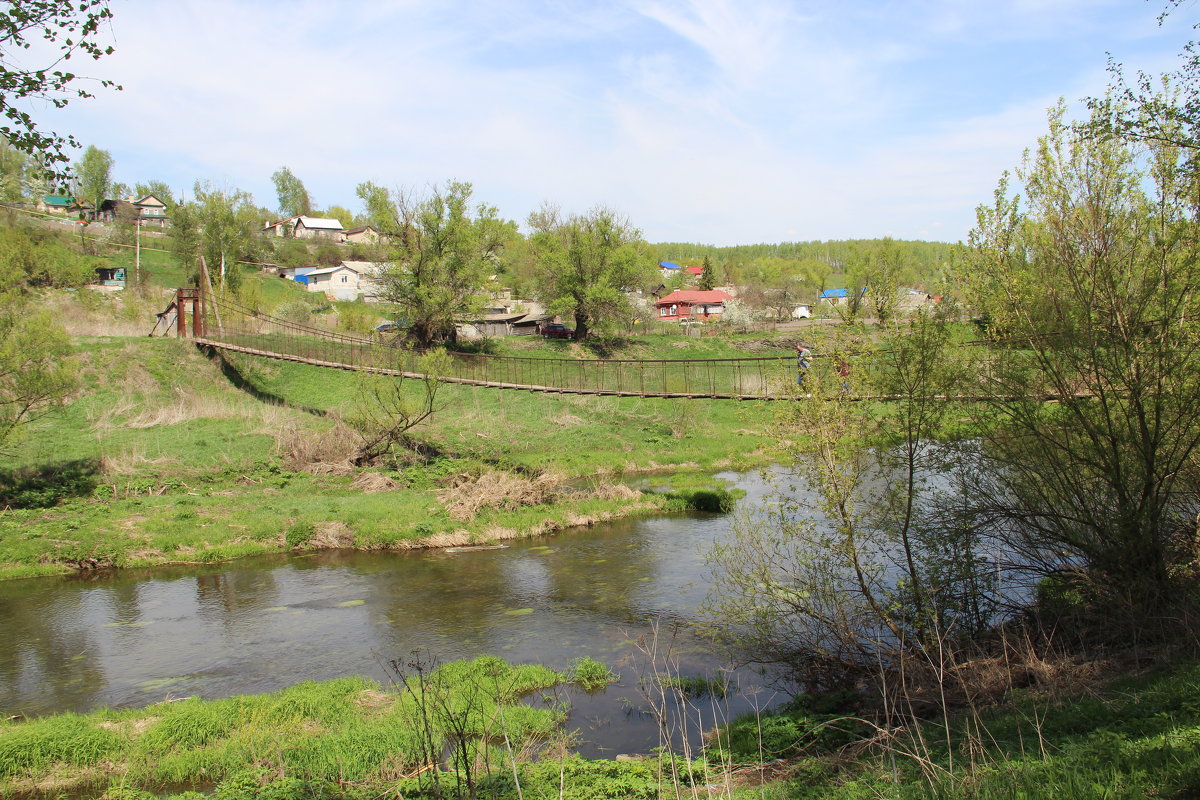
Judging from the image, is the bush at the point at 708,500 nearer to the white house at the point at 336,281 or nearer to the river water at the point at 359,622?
the river water at the point at 359,622

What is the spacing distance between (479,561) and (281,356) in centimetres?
1564

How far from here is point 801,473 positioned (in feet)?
26.0

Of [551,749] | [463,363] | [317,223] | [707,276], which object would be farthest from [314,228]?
[551,749]

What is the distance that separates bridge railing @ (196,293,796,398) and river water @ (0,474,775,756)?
723 cm

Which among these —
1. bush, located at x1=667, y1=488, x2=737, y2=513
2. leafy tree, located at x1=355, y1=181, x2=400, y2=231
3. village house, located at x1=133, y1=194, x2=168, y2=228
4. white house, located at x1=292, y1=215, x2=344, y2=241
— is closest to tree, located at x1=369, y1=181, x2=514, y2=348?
leafy tree, located at x1=355, y1=181, x2=400, y2=231

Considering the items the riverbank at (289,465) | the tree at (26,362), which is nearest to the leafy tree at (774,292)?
the riverbank at (289,465)

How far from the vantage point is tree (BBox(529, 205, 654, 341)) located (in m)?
41.8

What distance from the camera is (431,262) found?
3581 centimetres

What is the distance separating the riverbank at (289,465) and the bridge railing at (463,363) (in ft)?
3.12

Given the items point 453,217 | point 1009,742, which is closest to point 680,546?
point 1009,742

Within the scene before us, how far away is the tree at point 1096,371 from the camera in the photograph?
7770mm

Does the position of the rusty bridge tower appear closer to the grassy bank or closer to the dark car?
the dark car

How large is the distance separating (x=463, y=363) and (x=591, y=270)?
12.1 m

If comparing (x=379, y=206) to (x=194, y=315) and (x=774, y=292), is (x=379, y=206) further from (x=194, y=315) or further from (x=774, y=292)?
(x=774, y=292)
